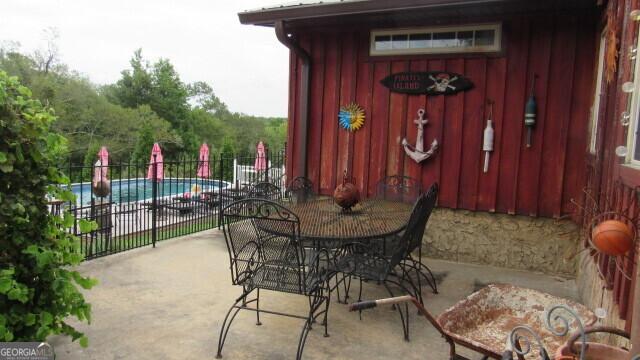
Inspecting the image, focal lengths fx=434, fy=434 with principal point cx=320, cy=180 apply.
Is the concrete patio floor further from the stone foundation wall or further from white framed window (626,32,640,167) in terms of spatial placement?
white framed window (626,32,640,167)

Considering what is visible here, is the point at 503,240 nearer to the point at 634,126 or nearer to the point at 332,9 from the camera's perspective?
the point at 634,126

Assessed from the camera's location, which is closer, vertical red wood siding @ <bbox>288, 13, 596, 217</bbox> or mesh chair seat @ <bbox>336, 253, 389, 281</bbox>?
mesh chair seat @ <bbox>336, 253, 389, 281</bbox>

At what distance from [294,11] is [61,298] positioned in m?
3.47

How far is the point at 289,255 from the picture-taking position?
268 centimetres

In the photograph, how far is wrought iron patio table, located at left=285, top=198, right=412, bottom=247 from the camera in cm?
270

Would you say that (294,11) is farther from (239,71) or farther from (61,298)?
(239,71)

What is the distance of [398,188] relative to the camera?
4680mm

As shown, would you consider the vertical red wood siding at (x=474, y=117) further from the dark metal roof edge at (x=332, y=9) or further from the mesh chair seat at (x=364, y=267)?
the mesh chair seat at (x=364, y=267)

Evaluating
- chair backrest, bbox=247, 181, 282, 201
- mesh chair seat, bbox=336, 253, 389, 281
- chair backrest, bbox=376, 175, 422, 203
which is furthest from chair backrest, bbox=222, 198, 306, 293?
chair backrest, bbox=376, 175, 422, 203

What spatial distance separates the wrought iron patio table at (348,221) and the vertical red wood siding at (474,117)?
35.6 inches

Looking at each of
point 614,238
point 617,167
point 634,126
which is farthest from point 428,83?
point 614,238

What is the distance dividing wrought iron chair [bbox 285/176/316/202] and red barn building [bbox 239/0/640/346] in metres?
0.35

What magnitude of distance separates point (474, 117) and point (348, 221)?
6.99ft

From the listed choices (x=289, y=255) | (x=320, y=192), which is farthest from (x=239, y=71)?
(x=289, y=255)
